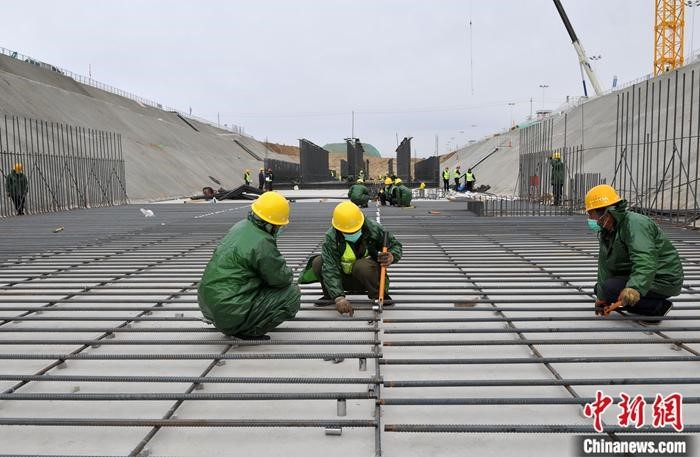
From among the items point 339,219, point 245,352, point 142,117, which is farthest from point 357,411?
point 142,117

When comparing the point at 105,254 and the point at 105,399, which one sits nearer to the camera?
the point at 105,399

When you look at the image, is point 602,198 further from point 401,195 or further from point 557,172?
point 401,195

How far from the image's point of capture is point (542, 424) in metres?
2.52

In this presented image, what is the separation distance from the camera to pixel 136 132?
35.7 meters

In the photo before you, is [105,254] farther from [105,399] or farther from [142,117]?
[142,117]

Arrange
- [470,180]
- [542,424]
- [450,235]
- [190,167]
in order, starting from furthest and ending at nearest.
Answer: [190,167] < [470,180] < [450,235] < [542,424]

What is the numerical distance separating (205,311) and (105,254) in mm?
4705

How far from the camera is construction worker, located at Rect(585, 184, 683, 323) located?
3619 millimetres

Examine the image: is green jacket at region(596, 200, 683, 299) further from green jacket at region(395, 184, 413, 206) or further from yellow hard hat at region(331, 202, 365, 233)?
green jacket at region(395, 184, 413, 206)

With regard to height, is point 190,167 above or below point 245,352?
above

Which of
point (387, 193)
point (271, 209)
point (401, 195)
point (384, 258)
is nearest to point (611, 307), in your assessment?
point (384, 258)

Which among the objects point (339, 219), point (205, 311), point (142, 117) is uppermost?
point (142, 117)

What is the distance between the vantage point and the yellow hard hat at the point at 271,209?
3.55 metres

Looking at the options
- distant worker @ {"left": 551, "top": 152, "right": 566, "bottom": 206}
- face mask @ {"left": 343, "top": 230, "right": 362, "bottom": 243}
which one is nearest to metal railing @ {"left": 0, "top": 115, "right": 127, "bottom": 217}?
face mask @ {"left": 343, "top": 230, "right": 362, "bottom": 243}
